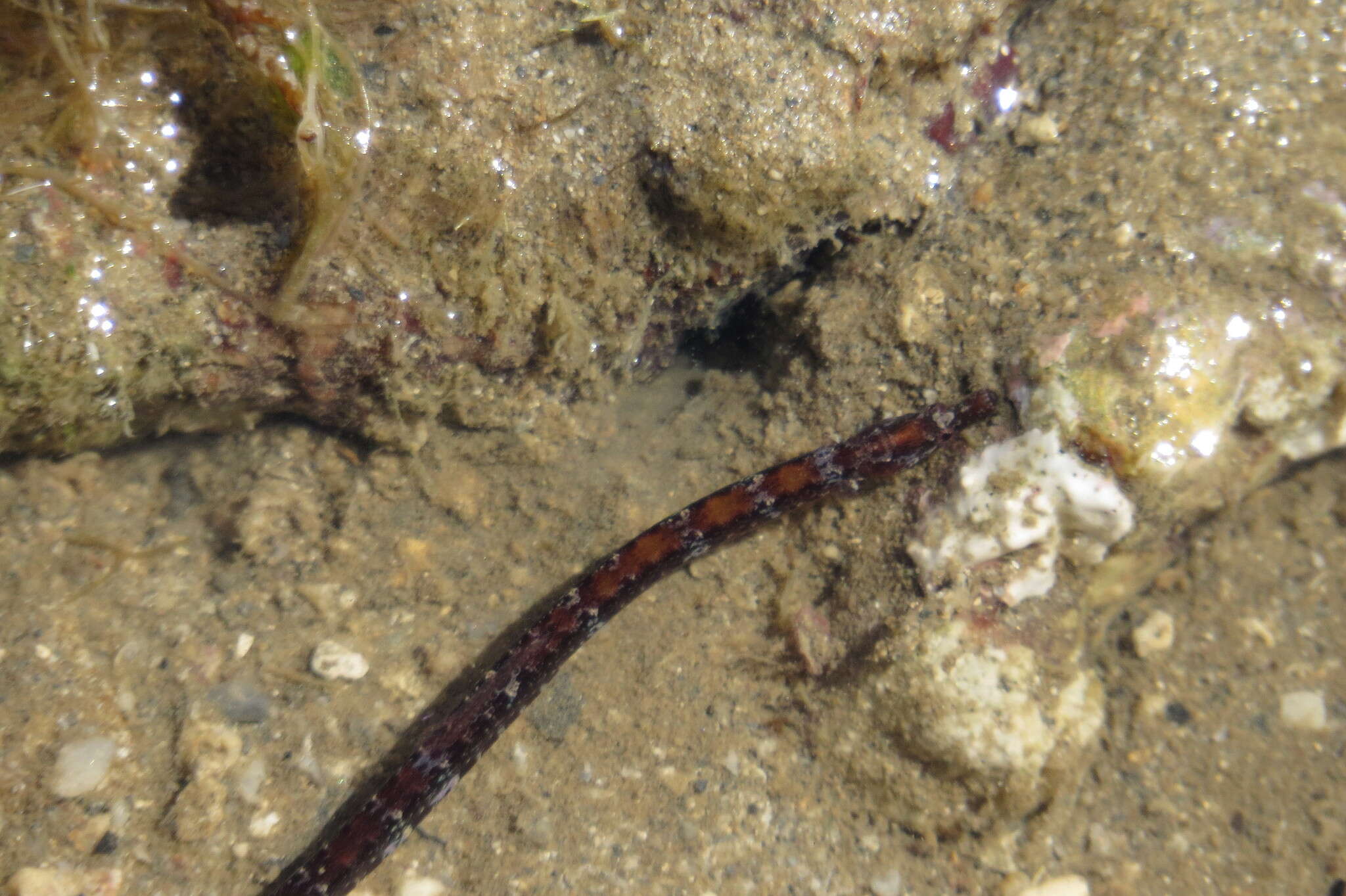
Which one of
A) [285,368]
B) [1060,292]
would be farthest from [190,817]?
[1060,292]

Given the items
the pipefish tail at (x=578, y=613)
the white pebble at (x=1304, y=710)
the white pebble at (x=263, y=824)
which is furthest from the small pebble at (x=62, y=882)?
the white pebble at (x=1304, y=710)

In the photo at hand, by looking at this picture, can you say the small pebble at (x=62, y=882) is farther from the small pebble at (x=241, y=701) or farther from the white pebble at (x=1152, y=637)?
the white pebble at (x=1152, y=637)

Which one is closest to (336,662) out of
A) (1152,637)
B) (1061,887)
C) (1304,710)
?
(1061,887)

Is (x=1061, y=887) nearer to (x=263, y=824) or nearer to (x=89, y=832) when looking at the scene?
(x=263, y=824)

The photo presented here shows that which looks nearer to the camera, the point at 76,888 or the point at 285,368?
the point at 76,888

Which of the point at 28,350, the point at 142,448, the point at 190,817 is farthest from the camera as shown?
the point at 142,448

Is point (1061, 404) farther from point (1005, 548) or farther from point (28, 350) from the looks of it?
point (28, 350)

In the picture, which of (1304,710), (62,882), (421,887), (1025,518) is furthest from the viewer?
(1304,710)
